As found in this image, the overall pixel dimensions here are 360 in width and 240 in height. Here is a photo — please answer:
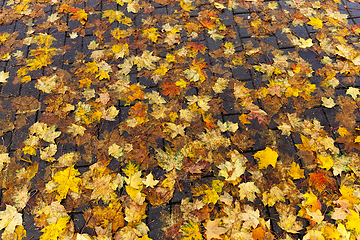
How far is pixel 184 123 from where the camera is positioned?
2732mm

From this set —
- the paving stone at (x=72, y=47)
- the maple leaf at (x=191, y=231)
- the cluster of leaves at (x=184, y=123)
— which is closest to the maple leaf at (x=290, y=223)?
the cluster of leaves at (x=184, y=123)

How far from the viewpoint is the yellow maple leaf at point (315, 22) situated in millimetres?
3456

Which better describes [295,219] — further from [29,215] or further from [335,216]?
[29,215]

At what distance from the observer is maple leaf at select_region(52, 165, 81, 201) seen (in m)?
2.37

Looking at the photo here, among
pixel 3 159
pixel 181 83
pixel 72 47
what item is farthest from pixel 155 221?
pixel 72 47

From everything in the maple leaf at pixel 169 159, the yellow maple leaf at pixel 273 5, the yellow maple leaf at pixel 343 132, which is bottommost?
the yellow maple leaf at pixel 343 132

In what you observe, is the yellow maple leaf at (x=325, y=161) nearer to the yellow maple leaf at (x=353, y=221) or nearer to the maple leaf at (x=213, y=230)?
the yellow maple leaf at (x=353, y=221)

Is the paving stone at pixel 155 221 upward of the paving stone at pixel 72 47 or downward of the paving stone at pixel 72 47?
downward

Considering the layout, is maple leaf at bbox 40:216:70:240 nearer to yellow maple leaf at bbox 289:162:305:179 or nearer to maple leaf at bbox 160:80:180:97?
maple leaf at bbox 160:80:180:97

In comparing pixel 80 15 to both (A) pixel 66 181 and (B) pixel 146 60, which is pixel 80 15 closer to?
(B) pixel 146 60

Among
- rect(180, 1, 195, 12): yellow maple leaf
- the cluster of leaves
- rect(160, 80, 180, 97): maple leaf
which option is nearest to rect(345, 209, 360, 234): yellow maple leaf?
the cluster of leaves

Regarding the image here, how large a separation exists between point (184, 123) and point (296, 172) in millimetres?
1287

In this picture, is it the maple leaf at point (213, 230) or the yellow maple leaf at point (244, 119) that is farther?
the yellow maple leaf at point (244, 119)

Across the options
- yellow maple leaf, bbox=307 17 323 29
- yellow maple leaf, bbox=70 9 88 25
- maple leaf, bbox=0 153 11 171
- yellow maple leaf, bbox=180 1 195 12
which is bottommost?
maple leaf, bbox=0 153 11 171
